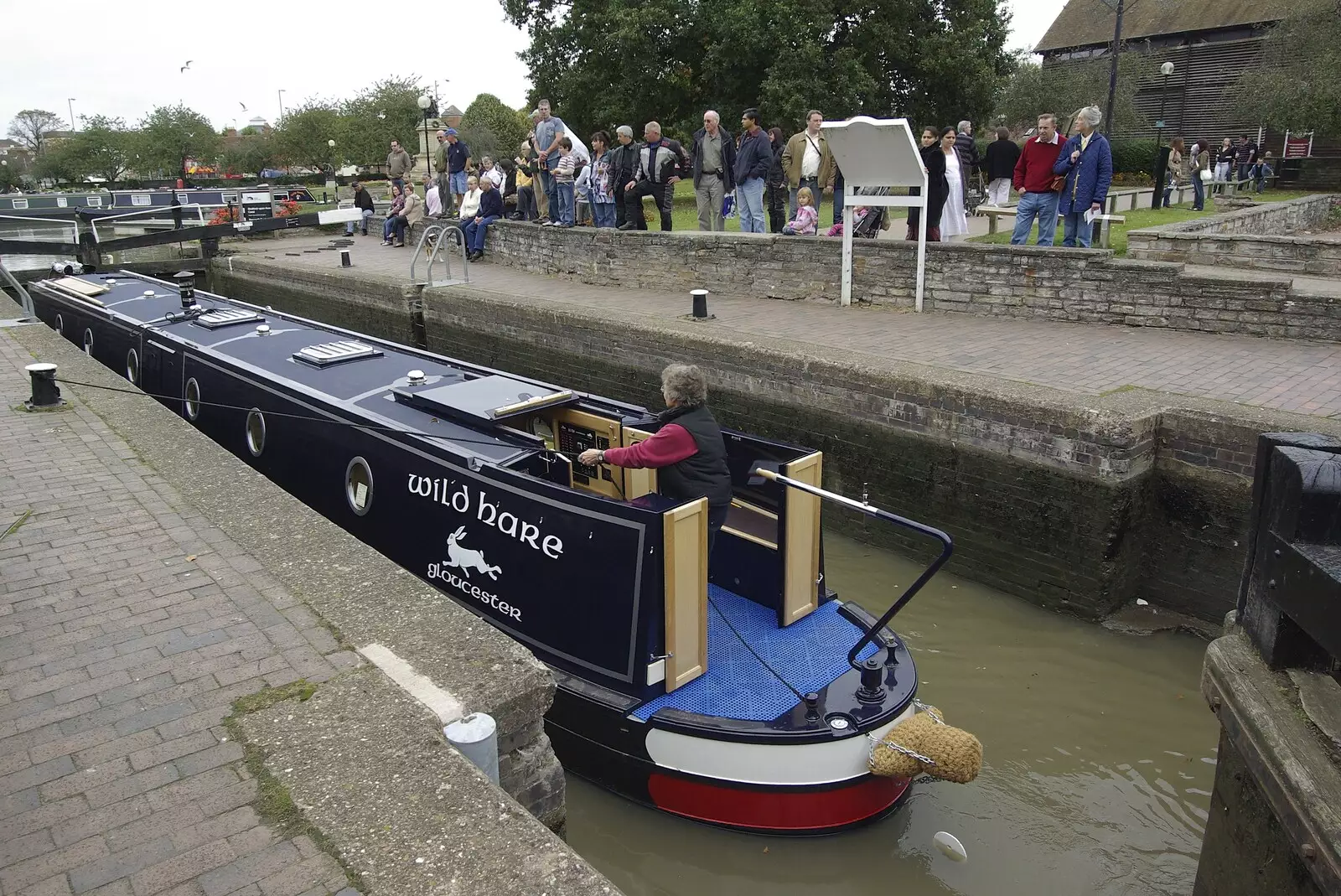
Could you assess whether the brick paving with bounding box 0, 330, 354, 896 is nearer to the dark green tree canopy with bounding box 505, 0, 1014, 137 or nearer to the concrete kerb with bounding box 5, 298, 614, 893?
the concrete kerb with bounding box 5, 298, 614, 893

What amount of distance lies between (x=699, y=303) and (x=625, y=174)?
439cm

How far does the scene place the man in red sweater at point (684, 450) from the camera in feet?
16.2

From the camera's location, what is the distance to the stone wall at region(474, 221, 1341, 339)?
337 inches

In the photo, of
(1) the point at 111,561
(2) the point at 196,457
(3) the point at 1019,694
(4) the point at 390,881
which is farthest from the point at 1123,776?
(2) the point at 196,457

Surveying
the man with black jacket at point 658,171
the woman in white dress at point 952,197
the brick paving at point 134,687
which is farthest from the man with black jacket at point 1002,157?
the brick paving at point 134,687

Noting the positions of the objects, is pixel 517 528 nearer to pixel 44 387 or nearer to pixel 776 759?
pixel 776 759

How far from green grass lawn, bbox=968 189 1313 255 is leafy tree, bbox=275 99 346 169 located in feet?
111

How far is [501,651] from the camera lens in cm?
377

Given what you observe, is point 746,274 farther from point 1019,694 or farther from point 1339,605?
point 1339,605

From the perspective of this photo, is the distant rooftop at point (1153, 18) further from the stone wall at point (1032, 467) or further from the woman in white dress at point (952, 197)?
the stone wall at point (1032, 467)

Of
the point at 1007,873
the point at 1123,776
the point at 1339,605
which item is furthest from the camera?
the point at 1123,776

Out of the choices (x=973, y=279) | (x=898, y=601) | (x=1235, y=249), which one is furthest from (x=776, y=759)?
(x=1235, y=249)

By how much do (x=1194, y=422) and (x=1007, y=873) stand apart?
3.46 meters

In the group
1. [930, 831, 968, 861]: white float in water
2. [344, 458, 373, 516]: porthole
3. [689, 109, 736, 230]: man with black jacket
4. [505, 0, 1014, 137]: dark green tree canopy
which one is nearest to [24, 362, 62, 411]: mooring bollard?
[344, 458, 373, 516]: porthole
